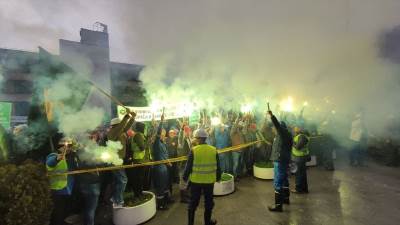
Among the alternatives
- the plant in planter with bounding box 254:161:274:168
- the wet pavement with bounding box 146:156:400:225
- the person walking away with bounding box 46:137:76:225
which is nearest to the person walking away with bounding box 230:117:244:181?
the wet pavement with bounding box 146:156:400:225

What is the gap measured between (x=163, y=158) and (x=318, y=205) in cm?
397

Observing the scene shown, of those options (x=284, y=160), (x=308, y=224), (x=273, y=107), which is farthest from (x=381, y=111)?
(x=308, y=224)

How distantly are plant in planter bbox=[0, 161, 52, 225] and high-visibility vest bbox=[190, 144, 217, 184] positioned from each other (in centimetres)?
251

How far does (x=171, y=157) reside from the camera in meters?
8.20

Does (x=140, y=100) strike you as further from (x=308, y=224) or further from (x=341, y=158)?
(x=308, y=224)

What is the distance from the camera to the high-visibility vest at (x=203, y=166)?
5250 millimetres

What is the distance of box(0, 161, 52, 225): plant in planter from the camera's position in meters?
3.95

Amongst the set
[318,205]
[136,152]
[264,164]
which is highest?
[136,152]

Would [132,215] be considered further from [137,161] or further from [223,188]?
[223,188]

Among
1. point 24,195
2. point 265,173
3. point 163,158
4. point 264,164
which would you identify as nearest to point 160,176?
point 163,158

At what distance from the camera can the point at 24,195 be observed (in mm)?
4086

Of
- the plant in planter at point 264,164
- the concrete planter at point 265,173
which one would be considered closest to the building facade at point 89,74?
the plant in planter at point 264,164

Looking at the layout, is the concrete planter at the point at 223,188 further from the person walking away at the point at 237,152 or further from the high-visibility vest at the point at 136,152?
the high-visibility vest at the point at 136,152

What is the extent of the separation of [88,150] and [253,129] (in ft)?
21.7
